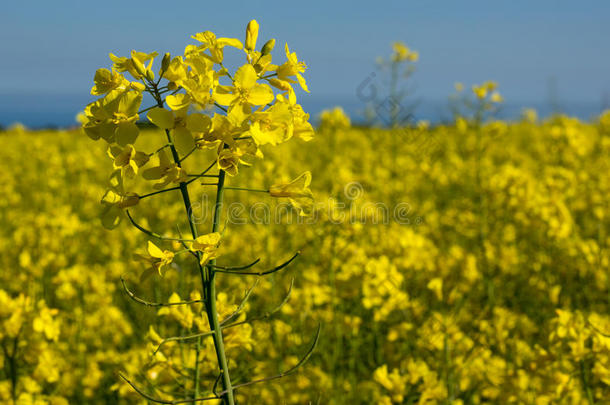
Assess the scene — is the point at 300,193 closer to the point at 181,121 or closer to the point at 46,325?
the point at 181,121

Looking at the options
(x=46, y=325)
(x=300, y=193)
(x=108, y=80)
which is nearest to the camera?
(x=108, y=80)

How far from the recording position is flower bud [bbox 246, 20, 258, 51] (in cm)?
119

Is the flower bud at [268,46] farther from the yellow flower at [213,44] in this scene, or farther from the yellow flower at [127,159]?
the yellow flower at [127,159]

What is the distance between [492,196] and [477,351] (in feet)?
6.12

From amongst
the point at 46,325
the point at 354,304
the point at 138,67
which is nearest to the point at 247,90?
the point at 138,67

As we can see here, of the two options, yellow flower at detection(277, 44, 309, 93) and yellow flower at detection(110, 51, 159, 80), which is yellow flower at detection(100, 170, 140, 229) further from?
yellow flower at detection(277, 44, 309, 93)

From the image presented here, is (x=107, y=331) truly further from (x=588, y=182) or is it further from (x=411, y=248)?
(x=588, y=182)

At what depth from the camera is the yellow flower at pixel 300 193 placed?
1.30 meters

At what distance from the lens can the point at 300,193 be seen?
1299 mm

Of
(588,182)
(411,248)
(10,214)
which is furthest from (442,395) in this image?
(10,214)

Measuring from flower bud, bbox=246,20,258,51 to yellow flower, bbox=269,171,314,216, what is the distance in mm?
332

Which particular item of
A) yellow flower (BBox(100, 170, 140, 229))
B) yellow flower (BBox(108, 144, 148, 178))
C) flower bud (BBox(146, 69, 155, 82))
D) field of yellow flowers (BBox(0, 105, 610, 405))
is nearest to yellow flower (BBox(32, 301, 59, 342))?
field of yellow flowers (BBox(0, 105, 610, 405))

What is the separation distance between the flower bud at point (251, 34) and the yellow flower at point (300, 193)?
0.33 meters

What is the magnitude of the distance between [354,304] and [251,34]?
2.40 metres
